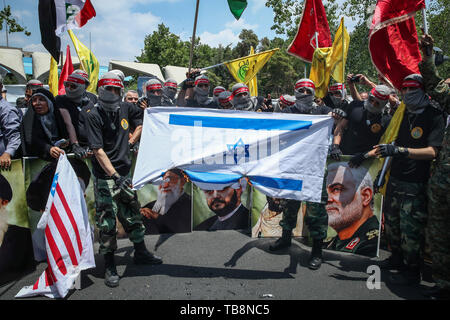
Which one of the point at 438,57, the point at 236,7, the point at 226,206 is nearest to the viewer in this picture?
the point at 438,57

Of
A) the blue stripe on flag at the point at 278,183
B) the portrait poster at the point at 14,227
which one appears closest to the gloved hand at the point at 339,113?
the blue stripe on flag at the point at 278,183

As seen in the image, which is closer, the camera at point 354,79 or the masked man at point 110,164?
the masked man at point 110,164

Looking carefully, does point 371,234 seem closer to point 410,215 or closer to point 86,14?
point 410,215

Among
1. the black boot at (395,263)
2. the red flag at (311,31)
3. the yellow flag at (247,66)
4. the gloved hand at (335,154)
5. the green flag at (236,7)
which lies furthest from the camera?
the yellow flag at (247,66)

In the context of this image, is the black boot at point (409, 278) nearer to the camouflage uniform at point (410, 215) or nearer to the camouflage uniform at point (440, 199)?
the camouflage uniform at point (410, 215)

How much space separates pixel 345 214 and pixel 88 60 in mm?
6207

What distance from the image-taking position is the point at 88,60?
685 centimetres

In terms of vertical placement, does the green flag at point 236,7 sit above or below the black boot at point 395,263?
above

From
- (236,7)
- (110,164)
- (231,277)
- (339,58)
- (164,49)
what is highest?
(164,49)

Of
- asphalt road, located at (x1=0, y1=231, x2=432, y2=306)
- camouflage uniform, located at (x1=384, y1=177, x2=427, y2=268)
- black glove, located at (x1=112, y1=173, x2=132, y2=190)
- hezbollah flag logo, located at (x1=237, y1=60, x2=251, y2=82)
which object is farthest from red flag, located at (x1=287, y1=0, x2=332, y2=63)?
black glove, located at (x1=112, y1=173, x2=132, y2=190)

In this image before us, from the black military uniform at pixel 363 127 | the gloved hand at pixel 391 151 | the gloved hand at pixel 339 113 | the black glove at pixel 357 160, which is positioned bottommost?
the black glove at pixel 357 160

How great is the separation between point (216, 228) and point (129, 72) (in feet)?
55.4

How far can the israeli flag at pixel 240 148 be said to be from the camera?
11.8 ft

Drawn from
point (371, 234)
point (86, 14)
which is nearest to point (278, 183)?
point (371, 234)
